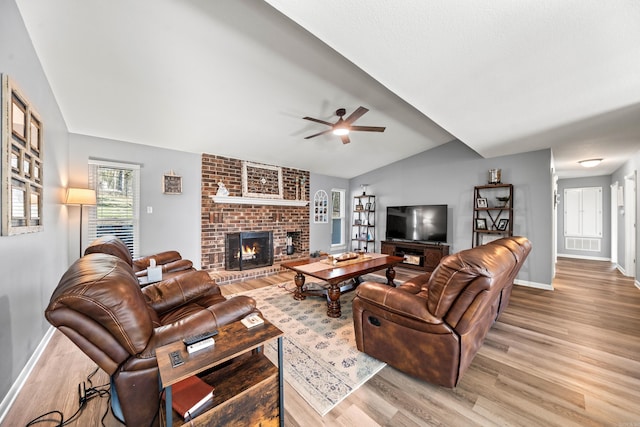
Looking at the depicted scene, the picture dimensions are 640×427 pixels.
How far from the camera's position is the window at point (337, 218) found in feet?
22.8

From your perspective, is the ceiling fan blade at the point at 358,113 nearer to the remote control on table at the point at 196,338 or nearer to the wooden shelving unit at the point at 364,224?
the remote control on table at the point at 196,338

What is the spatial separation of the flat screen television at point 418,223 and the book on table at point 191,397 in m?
5.14

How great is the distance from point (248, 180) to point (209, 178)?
2.56 feet

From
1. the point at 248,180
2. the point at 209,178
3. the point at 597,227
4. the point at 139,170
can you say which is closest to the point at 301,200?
the point at 248,180

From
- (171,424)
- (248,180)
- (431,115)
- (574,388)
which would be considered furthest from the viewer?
(248,180)

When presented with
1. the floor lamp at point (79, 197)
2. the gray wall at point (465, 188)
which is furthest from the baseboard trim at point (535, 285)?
the floor lamp at point (79, 197)

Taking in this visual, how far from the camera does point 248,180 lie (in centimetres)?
507

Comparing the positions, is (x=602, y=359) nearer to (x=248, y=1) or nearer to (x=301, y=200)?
(x=248, y=1)

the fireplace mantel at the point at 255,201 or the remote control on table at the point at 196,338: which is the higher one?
the fireplace mantel at the point at 255,201

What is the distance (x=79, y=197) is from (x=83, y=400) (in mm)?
2525

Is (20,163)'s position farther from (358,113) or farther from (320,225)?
(320,225)

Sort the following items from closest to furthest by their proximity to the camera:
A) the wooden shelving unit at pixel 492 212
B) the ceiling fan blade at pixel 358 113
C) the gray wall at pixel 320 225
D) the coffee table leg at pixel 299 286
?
the ceiling fan blade at pixel 358 113 → the coffee table leg at pixel 299 286 → the wooden shelving unit at pixel 492 212 → the gray wall at pixel 320 225

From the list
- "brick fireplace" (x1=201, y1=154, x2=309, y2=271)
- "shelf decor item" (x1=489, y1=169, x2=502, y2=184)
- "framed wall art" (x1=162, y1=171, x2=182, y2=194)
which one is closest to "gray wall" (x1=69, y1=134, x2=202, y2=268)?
"framed wall art" (x1=162, y1=171, x2=182, y2=194)

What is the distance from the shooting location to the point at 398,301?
5.91 feet
